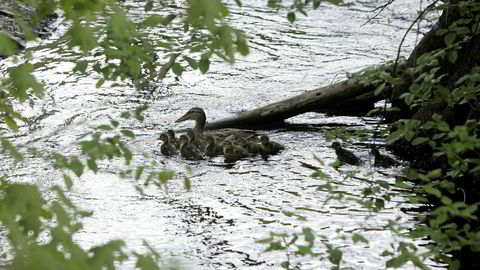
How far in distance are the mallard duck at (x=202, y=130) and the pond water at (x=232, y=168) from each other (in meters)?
0.37

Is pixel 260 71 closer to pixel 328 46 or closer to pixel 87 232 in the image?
pixel 328 46

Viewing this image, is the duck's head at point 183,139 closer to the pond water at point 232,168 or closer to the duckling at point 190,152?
the duckling at point 190,152

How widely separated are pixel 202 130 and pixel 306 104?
1.24 m

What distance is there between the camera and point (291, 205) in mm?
7559

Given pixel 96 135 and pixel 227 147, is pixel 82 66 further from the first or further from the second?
pixel 227 147

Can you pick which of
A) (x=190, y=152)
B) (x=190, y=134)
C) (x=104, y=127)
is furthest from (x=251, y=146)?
(x=104, y=127)

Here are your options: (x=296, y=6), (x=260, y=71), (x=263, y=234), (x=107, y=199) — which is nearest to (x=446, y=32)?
(x=296, y=6)

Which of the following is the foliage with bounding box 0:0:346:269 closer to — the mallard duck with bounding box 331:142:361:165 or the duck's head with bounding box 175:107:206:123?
the mallard duck with bounding box 331:142:361:165

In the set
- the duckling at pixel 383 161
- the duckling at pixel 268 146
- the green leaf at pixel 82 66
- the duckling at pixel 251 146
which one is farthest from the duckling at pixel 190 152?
the green leaf at pixel 82 66

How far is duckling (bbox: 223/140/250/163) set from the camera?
29.1 feet

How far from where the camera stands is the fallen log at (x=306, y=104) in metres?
9.86

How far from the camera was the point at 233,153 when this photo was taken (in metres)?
8.88

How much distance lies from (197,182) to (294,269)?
8.08 ft

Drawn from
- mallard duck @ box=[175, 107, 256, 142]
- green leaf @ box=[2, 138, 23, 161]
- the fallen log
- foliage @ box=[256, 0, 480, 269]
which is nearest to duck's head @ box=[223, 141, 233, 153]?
mallard duck @ box=[175, 107, 256, 142]
